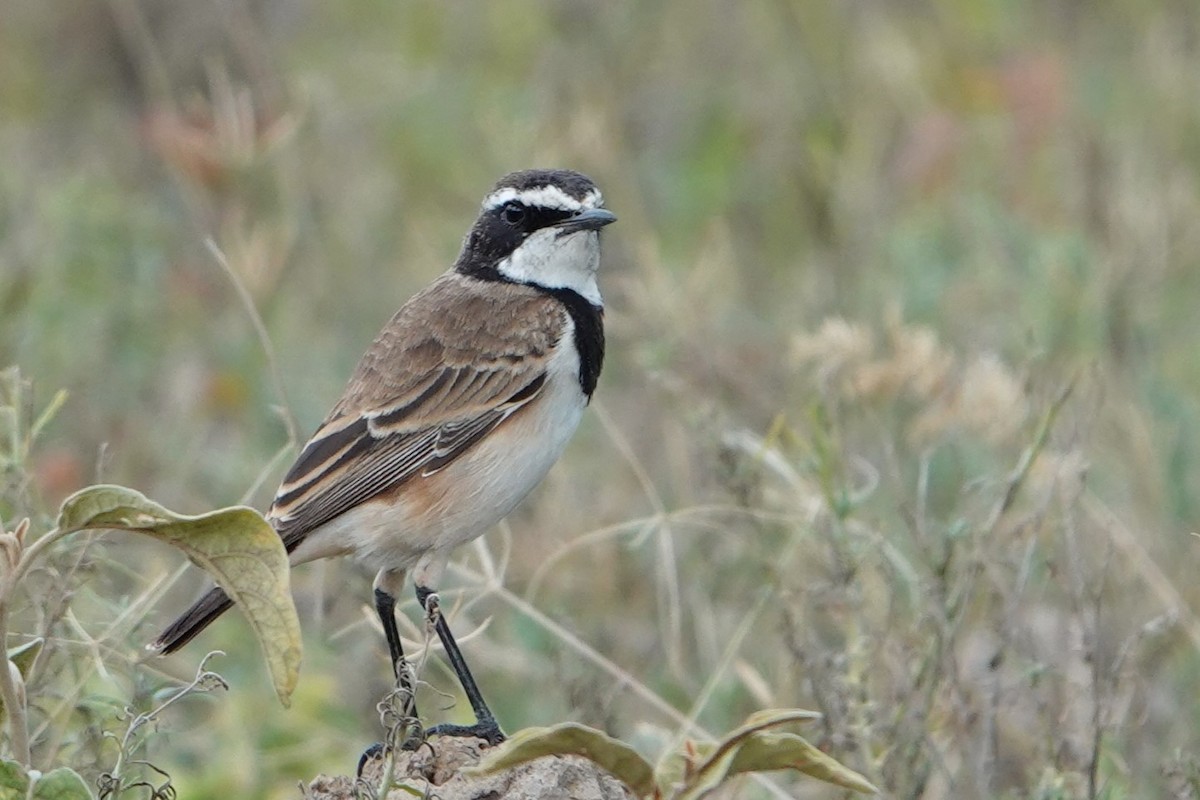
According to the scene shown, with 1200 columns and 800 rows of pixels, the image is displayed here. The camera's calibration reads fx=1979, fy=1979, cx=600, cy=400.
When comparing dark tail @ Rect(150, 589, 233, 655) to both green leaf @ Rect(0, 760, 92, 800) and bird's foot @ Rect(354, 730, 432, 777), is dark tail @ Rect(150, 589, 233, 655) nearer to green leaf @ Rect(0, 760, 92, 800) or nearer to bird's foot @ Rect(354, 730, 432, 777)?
bird's foot @ Rect(354, 730, 432, 777)

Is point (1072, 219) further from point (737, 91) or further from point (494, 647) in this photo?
point (494, 647)

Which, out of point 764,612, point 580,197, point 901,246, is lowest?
point 764,612

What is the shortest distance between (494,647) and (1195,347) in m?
3.59

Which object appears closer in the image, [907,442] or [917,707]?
[917,707]

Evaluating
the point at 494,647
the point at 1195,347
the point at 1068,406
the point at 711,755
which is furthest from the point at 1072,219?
the point at 711,755

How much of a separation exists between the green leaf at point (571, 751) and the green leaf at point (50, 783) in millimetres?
756

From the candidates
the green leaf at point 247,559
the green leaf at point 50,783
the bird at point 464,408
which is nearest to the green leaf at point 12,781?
the green leaf at point 50,783

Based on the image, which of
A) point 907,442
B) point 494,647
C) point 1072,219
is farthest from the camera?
point 1072,219

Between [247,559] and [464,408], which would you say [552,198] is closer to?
[464,408]

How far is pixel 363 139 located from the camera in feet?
36.5

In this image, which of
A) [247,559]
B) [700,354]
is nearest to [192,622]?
[247,559]

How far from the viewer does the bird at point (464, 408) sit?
5.55 meters

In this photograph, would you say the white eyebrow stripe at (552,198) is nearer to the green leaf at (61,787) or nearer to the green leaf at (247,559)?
the green leaf at (247,559)

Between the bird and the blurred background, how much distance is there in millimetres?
195
